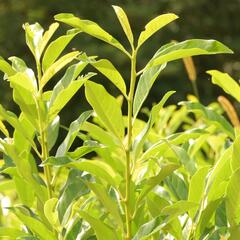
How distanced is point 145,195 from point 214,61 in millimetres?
9992

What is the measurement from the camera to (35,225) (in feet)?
3.44

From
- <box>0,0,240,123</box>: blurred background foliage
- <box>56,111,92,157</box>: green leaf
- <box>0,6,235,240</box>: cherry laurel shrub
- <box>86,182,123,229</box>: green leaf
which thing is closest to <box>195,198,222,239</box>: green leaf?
<box>0,6,235,240</box>: cherry laurel shrub

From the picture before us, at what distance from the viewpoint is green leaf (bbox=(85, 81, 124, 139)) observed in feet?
3.42

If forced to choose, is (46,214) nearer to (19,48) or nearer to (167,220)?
(167,220)

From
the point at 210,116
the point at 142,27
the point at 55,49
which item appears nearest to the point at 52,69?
the point at 55,49

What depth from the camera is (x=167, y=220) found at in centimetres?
99

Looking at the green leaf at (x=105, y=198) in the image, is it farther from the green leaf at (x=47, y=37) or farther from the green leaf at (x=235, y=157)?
the green leaf at (x=47, y=37)

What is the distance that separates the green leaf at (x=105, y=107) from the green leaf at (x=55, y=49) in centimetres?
11

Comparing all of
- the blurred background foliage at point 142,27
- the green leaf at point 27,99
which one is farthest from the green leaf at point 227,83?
the blurred background foliage at point 142,27

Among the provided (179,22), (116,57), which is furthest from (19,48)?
(179,22)

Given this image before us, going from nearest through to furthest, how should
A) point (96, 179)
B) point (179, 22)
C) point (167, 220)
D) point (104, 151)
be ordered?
point (167, 220)
point (96, 179)
point (104, 151)
point (179, 22)

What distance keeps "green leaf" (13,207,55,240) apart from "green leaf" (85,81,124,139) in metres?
0.16

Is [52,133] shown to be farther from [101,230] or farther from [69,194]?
[101,230]

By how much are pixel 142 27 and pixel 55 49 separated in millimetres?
9086
